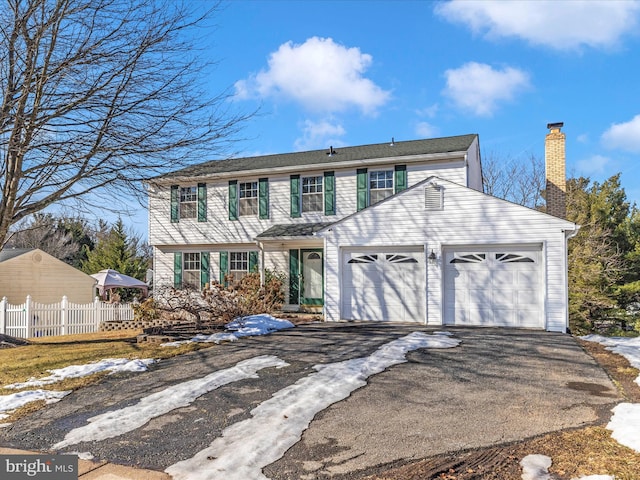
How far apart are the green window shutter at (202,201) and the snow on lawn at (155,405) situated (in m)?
11.5

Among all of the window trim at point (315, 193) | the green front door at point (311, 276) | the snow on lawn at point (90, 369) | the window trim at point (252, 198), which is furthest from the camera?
the window trim at point (252, 198)

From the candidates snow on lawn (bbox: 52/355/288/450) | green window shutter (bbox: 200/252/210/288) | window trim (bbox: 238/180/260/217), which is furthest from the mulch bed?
green window shutter (bbox: 200/252/210/288)

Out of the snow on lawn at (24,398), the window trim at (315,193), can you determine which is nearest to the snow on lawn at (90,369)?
the snow on lawn at (24,398)

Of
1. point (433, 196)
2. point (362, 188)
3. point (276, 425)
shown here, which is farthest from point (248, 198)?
point (276, 425)

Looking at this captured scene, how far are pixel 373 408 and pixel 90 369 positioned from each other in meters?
4.88

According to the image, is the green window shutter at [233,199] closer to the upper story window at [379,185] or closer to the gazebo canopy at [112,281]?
the upper story window at [379,185]

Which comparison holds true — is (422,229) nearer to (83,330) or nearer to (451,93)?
(451,93)

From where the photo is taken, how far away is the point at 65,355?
8797 millimetres

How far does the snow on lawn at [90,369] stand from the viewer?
268 inches

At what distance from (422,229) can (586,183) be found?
18194 millimetres

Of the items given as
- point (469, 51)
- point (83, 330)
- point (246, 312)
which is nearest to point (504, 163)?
point (469, 51)

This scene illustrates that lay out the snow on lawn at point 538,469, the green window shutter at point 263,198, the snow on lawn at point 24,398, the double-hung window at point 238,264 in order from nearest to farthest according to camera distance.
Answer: the snow on lawn at point 538,469, the snow on lawn at point 24,398, the green window shutter at point 263,198, the double-hung window at point 238,264

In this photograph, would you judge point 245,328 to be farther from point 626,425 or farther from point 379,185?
point 626,425

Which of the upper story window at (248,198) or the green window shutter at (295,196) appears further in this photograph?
the upper story window at (248,198)
